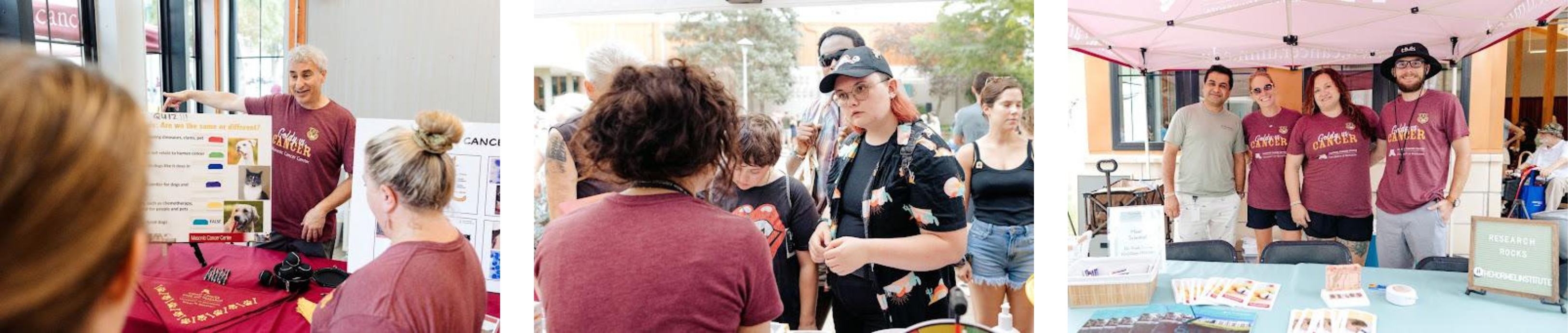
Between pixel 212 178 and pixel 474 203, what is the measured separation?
3.44 ft

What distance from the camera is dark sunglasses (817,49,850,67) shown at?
1863 millimetres

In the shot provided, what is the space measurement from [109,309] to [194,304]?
1880 mm

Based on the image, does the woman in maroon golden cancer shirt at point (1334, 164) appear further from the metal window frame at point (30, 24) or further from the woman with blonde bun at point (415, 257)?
the metal window frame at point (30, 24)

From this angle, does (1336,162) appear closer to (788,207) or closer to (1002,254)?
(1002,254)

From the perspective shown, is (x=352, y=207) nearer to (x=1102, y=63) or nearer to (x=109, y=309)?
(x=109, y=309)

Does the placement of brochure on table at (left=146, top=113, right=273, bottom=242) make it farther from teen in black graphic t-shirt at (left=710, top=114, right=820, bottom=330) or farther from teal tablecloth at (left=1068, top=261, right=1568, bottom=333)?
teal tablecloth at (left=1068, top=261, right=1568, bottom=333)

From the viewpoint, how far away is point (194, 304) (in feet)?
8.20

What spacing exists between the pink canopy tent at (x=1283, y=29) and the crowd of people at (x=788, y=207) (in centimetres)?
156

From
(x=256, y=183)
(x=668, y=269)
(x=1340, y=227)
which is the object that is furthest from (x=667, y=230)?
(x=1340, y=227)

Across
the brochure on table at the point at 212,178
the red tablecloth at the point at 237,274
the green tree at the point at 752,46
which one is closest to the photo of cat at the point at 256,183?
the brochure on table at the point at 212,178

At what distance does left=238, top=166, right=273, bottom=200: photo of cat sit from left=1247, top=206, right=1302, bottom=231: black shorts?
3.80m

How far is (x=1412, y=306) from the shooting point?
2721 mm

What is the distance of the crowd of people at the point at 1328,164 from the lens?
325 centimetres

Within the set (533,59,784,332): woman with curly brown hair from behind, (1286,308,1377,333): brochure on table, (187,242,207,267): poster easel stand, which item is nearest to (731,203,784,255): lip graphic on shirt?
(533,59,784,332): woman with curly brown hair from behind
